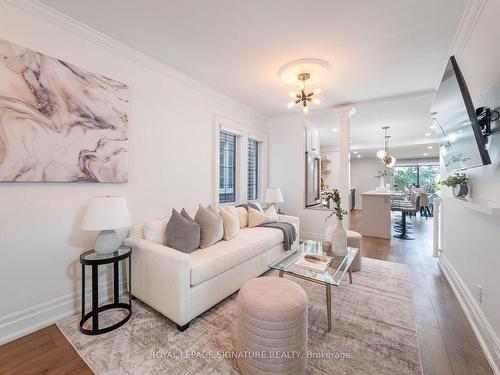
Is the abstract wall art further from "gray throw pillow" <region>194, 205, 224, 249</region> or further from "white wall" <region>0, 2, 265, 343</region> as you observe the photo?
"gray throw pillow" <region>194, 205, 224, 249</region>

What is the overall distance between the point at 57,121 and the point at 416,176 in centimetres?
1183

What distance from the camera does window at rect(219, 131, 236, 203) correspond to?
3936 millimetres

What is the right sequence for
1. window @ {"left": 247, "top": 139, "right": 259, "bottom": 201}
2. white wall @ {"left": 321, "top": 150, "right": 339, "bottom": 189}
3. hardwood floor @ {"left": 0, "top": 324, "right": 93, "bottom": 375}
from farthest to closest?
white wall @ {"left": 321, "top": 150, "right": 339, "bottom": 189} < window @ {"left": 247, "top": 139, "right": 259, "bottom": 201} < hardwood floor @ {"left": 0, "top": 324, "right": 93, "bottom": 375}

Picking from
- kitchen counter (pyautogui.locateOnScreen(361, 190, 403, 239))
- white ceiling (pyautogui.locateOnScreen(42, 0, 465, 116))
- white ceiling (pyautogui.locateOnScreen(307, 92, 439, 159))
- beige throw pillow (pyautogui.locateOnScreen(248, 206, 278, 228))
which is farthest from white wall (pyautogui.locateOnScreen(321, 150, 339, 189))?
beige throw pillow (pyautogui.locateOnScreen(248, 206, 278, 228))

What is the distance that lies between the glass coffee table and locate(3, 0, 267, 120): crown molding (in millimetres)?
2654

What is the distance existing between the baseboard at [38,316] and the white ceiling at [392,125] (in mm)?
4664

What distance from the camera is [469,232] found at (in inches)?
85.2

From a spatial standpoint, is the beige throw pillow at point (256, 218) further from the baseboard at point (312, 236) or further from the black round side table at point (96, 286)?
the black round side table at point (96, 286)

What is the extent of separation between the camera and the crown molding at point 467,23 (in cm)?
175

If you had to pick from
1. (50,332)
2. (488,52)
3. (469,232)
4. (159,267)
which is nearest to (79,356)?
(50,332)

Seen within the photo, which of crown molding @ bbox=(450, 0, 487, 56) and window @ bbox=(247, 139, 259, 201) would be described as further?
window @ bbox=(247, 139, 259, 201)

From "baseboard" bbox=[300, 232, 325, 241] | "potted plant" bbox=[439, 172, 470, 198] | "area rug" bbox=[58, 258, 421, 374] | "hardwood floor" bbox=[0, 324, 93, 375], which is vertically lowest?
"hardwood floor" bbox=[0, 324, 93, 375]

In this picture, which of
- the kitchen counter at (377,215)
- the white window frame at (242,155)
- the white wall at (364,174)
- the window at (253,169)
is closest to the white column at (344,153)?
the kitchen counter at (377,215)

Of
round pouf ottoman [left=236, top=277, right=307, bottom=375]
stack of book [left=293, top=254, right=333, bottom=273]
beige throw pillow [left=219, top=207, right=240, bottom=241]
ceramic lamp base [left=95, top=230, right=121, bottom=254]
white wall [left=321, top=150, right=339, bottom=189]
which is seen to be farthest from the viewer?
white wall [left=321, top=150, right=339, bottom=189]
